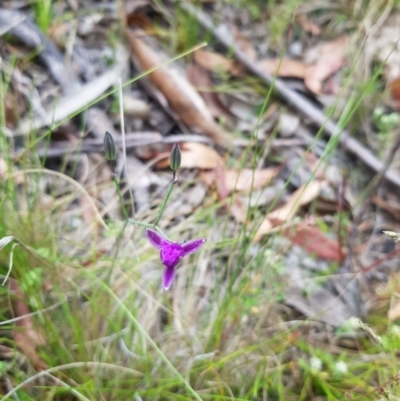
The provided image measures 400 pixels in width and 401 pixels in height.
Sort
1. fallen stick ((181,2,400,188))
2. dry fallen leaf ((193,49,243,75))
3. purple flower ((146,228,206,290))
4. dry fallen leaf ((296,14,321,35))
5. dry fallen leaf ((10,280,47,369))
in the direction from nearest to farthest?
purple flower ((146,228,206,290)) → dry fallen leaf ((10,280,47,369)) → fallen stick ((181,2,400,188)) → dry fallen leaf ((193,49,243,75)) → dry fallen leaf ((296,14,321,35))

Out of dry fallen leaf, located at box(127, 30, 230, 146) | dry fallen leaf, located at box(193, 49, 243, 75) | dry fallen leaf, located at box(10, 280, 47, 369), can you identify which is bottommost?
dry fallen leaf, located at box(10, 280, 47, 369)

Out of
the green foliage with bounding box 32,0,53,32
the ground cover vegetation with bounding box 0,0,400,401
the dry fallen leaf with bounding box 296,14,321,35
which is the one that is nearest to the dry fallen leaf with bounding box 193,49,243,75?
the ground cover vegetation with bounding box 0,0,400,401

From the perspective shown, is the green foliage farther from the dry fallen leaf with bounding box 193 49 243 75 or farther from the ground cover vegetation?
the dry fallen leaf with bounding box 193 49 243 75

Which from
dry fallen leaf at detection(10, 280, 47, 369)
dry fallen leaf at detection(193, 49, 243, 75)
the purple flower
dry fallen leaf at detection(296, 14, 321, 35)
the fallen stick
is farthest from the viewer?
dry fallen leaf at detection(296, 14, 321, 35)

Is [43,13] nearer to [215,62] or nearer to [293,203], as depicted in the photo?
[215,62]

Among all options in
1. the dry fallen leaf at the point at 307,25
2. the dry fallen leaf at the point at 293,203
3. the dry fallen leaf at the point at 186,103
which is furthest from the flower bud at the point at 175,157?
the dry fallen leaf at the point at 307,25

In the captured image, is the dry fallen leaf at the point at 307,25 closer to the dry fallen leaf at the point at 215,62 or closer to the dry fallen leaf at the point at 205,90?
the dry fallen leaf at the point at 215,62

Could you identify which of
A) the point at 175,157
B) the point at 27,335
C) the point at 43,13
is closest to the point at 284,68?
the point at 43,13
